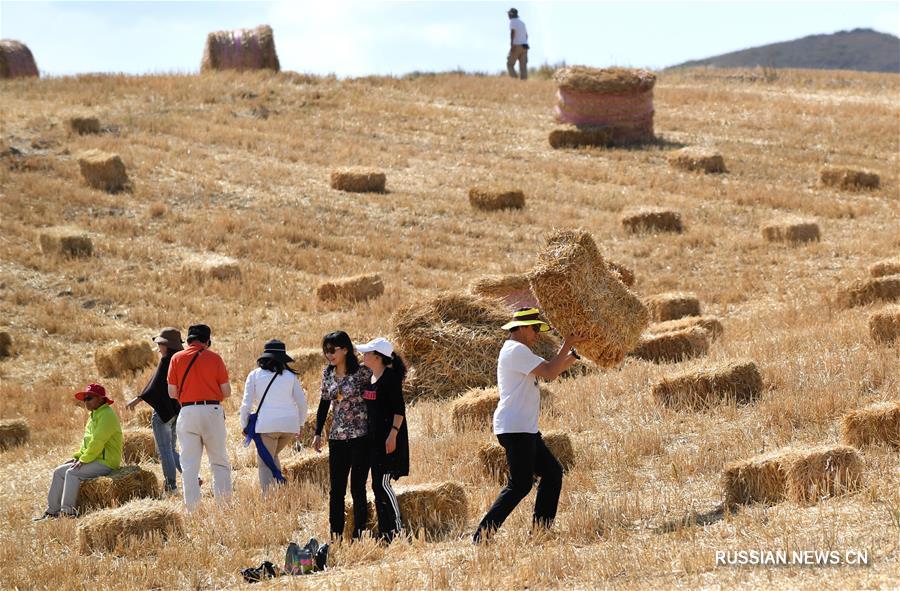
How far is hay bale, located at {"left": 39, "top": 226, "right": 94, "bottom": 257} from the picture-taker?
22.9 metres

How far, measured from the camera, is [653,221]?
912 inches

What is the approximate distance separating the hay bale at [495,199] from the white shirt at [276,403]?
46.5 ft

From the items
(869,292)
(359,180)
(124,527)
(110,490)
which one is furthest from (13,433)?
(359,180)

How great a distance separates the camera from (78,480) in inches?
470

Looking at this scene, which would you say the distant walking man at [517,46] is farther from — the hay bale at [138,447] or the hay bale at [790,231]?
the hay bale at [138,447]

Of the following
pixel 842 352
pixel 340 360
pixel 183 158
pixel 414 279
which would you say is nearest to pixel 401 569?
pixel 340 360

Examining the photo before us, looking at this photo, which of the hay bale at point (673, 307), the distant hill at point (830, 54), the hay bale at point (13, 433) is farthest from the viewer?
the distant hill at point (830, 54)

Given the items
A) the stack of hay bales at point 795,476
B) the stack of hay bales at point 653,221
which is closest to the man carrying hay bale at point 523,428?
the stack of hay bales at point 795,476

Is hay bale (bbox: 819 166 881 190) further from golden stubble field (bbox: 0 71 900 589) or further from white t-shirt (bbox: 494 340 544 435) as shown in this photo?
white t-shirt (bbox: 494 340 544 435)

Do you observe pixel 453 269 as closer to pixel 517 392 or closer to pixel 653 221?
pixel 653 221

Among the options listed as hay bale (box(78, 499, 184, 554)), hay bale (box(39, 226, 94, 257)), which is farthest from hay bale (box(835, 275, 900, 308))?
hay bale (box(39, 226, 94, 257))

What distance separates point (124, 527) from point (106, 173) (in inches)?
711

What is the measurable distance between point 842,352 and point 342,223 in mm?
12844

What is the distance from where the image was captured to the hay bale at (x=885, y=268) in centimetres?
1836
